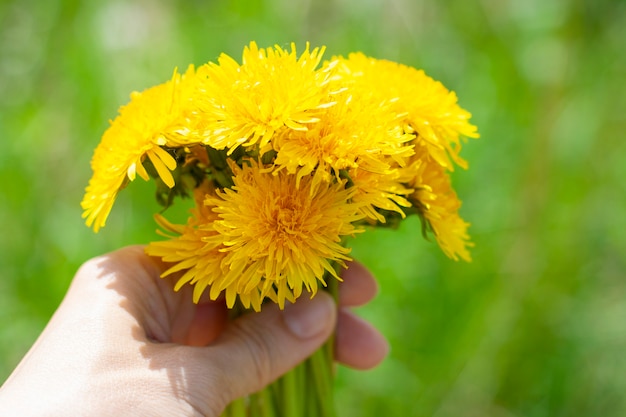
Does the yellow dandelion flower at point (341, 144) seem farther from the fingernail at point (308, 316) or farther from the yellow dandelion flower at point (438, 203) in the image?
the fingernail at point (308, 316)

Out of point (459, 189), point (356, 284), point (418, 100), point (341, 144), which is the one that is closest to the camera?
point (341, 144)

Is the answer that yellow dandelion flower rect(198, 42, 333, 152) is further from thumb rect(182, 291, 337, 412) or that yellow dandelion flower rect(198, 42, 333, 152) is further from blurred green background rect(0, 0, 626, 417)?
blurred green background rect(0, 0, 626, 417)

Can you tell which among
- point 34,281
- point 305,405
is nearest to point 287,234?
point 305,405

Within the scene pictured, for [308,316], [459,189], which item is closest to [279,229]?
[308,316]

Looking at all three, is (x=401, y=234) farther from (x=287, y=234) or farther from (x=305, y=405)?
(x=287, y=234)

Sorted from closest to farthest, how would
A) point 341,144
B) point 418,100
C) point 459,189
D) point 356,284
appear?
point 341,144 → point 418,100 → point 356,284 → point 459,189

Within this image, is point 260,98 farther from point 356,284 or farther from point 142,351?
point 356,284
